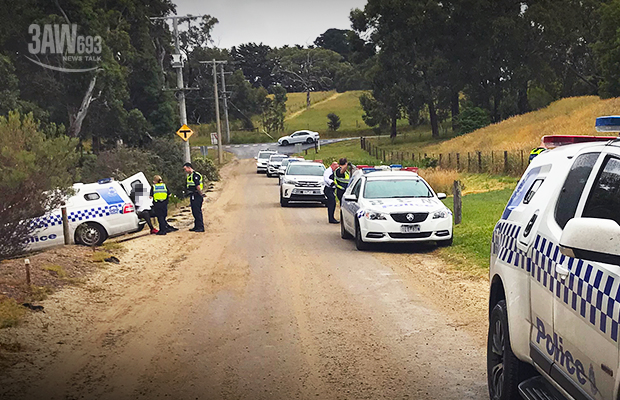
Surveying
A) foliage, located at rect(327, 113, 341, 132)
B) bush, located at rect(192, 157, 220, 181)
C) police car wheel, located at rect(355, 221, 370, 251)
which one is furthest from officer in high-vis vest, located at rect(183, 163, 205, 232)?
foliage, located at rect(327, 113, 341, 132)

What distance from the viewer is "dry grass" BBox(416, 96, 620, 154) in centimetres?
4556

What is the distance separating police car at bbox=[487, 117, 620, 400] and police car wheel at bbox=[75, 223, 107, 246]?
563 inches

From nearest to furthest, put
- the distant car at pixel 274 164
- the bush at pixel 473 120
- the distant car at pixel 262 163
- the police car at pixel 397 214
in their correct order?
the police car at pixel 397 214 < the distant car at pixel 274 164 < the distant car at pixel 262 163 < the bush at pixel 473 120

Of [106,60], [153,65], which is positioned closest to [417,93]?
[153,65]

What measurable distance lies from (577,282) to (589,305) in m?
0.26

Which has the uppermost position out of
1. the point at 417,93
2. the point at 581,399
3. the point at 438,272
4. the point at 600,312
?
the point at 417,93

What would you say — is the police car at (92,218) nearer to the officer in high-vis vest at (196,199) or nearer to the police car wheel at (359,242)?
the officer in high-vis vest at (196,199)

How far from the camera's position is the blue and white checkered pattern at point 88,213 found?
1895 centimetres

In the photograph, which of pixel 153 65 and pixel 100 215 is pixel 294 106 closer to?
pixel 153 65

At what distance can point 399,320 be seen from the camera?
9656 millimetres

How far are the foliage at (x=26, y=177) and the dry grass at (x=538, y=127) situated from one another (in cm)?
2803

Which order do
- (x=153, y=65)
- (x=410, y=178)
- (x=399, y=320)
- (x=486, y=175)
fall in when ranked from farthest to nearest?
(x=153, y=65) → (x=486, y=175) → (x=410, y=178) → (x=399, y=320)

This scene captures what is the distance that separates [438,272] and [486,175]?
2231 cm

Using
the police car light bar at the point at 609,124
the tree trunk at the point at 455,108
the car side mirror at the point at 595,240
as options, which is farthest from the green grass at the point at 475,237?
the tree trunk at the point at 455,108
